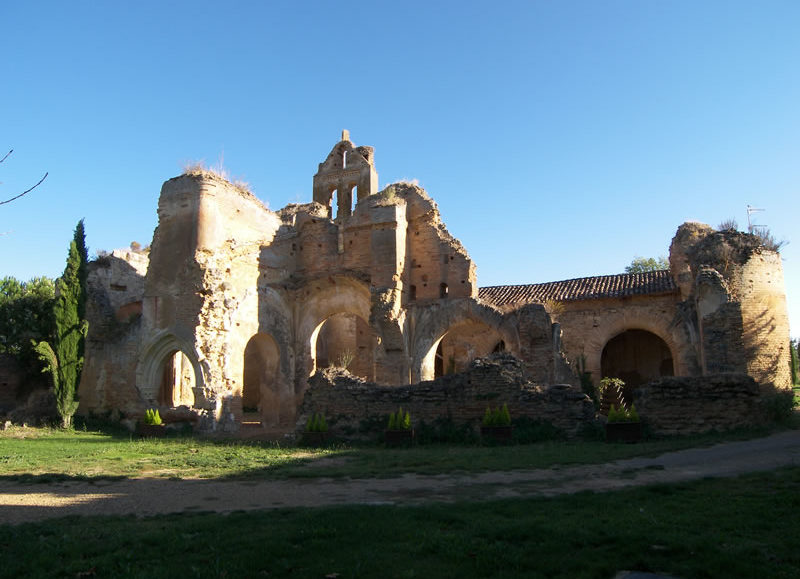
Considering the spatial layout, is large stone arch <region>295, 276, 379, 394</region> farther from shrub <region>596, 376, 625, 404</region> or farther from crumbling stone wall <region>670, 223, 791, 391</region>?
crumbling stone wall <region>670, 223, 791, 391</region>

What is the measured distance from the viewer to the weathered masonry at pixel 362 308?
17.7 metres

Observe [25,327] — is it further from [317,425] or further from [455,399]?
[455,399]

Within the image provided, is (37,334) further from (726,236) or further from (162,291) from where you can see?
(726,236)

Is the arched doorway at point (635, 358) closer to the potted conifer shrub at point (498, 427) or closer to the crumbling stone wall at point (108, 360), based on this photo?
the potted conifer shrub at point (498, 427)

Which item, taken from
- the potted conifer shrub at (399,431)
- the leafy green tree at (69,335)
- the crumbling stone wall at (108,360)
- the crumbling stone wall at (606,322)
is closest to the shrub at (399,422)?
the potted conifer shrub at (399,431)

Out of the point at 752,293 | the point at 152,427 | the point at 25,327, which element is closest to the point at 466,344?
the point at 752,293

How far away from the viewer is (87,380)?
2028 cm

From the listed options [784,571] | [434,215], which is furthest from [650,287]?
[784,571]

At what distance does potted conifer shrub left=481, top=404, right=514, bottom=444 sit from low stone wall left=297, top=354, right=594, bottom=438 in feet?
1.73

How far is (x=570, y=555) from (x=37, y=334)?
23631mm

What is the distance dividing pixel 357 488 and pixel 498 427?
4745 mm

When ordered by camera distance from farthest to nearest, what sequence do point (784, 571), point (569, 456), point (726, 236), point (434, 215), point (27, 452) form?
1. point (434, 215)
2. point (726, 236)
3. point (27, 452)
4. point (569, 456)
5. point (784, 571)

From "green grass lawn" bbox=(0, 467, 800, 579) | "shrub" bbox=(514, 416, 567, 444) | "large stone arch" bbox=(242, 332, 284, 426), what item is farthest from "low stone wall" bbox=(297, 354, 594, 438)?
"large stone arch" bbox=(242, 332, 284, 426)

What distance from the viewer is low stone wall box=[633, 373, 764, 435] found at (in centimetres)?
1108
